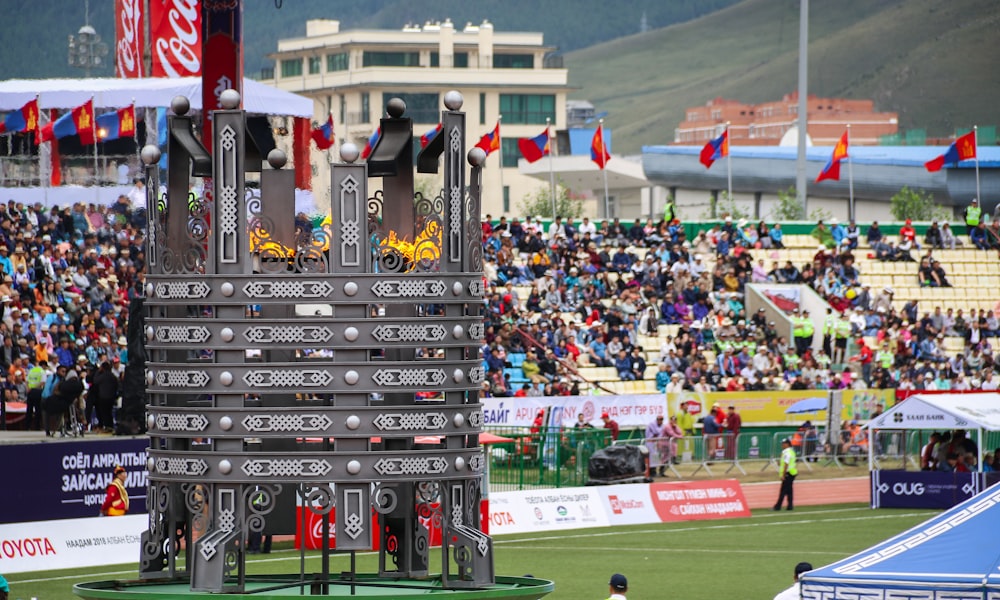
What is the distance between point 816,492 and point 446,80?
87.9 metres

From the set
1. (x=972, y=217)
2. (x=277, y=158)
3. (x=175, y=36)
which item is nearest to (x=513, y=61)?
(x=972, y=217)

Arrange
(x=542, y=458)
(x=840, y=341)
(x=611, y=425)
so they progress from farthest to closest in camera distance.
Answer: (x=840, y=341), (x=611, y=425), (x=542, y=458)

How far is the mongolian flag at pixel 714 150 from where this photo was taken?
5644cm

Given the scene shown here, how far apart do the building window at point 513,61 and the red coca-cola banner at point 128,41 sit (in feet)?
230

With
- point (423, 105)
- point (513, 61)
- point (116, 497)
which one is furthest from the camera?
point (513, 61)

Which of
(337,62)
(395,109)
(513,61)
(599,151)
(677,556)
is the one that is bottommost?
(677,556)

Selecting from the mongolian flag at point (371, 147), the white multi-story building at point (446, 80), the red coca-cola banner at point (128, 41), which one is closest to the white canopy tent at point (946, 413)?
the mongolian flag at point (371, 147)

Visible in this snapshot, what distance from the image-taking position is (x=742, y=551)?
29750 mm

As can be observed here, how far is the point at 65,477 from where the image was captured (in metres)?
26.9

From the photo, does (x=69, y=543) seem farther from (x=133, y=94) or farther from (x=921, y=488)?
(x=133, y=94)

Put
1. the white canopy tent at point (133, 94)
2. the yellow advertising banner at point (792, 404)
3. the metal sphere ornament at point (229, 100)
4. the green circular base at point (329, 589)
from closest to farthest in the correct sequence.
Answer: the green circular base at point (329, 589), the metal sphere ornament at point (229, 100), the yellow advertising banner at point (792, 404), the white canopy tent at point (133, 94)

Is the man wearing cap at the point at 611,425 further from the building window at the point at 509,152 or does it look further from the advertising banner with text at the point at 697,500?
the building window at the point at 509,152

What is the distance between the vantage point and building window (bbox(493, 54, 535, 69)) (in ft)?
411

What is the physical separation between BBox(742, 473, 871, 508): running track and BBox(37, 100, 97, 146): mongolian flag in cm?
1874
